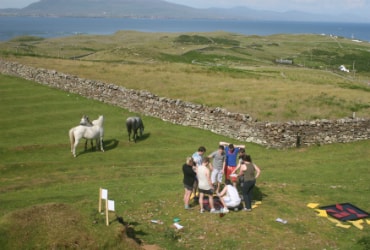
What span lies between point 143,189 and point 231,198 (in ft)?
17.4

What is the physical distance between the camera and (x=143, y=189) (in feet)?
68.7

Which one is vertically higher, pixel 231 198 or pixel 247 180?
pixel 247 180

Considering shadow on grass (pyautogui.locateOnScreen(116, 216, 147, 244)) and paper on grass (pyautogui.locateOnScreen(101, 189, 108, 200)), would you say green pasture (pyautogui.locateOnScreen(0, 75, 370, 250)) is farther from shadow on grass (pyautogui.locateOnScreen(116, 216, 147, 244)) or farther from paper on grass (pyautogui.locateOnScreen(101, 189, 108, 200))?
paper on grass (pyautogui.locateOnScreen(101, 189, 108, 200))

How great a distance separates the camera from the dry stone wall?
102 feet

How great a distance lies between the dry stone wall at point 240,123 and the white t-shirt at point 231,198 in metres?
14.3

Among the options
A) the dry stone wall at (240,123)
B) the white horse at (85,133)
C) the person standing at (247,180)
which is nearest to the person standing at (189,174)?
the person standing at (247,180)

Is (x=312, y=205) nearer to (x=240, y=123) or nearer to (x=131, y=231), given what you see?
(x=131, y=231)

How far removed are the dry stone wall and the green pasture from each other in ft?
2.72

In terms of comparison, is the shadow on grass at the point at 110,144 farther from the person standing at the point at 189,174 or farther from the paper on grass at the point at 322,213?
the paper on grass at the point at 322,213

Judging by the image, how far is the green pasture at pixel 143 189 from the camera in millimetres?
13945

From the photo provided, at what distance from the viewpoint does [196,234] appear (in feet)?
51.4

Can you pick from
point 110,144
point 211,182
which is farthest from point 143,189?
point 110,144

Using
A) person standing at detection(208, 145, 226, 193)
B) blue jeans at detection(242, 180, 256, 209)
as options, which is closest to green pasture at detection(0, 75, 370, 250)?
blue jeans at detection(242, 180, 256, 209)

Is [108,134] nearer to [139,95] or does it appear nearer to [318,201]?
[139,95]
